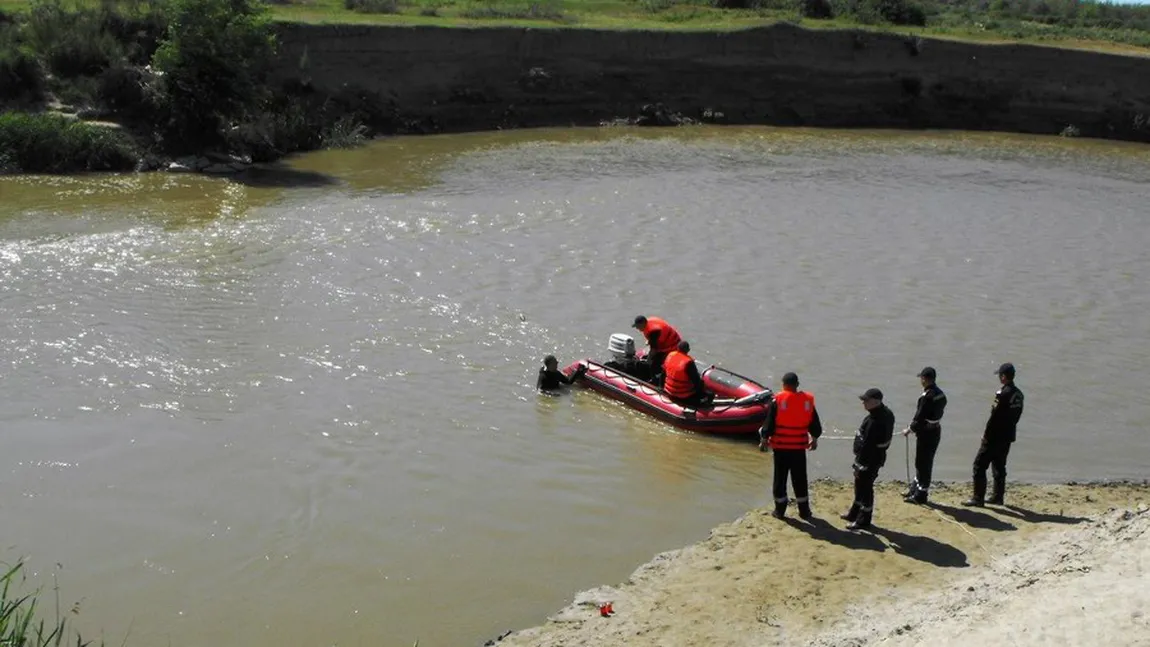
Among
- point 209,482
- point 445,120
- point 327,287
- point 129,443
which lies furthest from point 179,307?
point 445,120

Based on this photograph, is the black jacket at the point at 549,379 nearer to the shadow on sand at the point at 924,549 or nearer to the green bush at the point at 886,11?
the shadow on sand at the point at 924,549

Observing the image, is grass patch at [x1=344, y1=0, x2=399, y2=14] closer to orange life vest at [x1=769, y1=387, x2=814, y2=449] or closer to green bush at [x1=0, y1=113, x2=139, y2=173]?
green bush at [x1=0, y1=113, x2=139, y2=173]

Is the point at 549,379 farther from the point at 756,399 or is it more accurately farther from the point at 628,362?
the point at 756,399

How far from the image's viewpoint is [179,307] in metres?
17.3

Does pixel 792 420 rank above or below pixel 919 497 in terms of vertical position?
above

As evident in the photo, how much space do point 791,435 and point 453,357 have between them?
5872 mm

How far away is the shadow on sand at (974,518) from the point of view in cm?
1084

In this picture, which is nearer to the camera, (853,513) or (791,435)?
(853,513)

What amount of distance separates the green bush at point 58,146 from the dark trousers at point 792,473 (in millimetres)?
19280

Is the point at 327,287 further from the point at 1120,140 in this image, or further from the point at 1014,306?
the point at 1120,140

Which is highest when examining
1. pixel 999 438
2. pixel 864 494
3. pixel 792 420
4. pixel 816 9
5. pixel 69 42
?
pixel 816 9

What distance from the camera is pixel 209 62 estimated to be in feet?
87.6

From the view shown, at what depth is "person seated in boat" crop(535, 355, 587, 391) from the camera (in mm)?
14602

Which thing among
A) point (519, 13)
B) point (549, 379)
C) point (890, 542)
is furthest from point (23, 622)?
point (519, 13)
